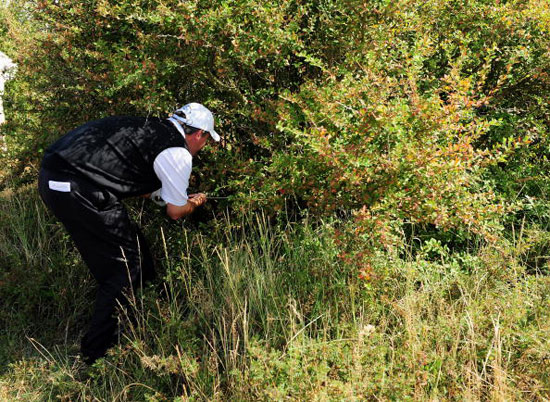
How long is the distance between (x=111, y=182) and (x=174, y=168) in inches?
18.2

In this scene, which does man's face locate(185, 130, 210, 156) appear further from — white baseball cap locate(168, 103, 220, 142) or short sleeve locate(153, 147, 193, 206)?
short sleeve locate(153, 147, 193, 206)

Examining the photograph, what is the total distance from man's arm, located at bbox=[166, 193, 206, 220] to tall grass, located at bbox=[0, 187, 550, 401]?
0.25 metres

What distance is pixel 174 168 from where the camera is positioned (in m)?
3.59

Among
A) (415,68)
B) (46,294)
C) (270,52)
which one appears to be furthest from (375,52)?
(46,294)

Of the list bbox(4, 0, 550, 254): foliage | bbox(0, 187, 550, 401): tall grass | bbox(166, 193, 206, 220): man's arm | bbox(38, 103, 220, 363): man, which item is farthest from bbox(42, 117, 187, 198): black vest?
bbox(0, 187, 550, 401): tall grass

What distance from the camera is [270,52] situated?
3.90 metres

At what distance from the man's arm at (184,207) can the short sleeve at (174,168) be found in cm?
9

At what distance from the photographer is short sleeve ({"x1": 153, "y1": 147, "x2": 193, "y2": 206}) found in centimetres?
359

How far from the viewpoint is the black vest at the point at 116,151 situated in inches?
139

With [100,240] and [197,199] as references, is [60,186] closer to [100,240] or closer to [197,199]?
[100,240]

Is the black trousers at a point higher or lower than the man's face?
lower

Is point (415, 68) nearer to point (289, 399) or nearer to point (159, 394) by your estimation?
point (289, 399)

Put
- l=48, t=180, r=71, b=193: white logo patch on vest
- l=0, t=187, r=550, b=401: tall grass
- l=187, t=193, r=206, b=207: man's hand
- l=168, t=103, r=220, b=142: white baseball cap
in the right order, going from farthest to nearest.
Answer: l=187, t=193, r=206, b=207: man's hand < l=168, t=103, r=220, b=142: white baseball cap < l=48, t=180, r=71, b=193: white logo patch on vest < l=0, t=187, r=550, b=401: tall grass

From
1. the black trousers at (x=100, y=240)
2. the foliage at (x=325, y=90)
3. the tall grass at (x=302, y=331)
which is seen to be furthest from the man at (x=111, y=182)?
the foliage at (x=325, y=90)
